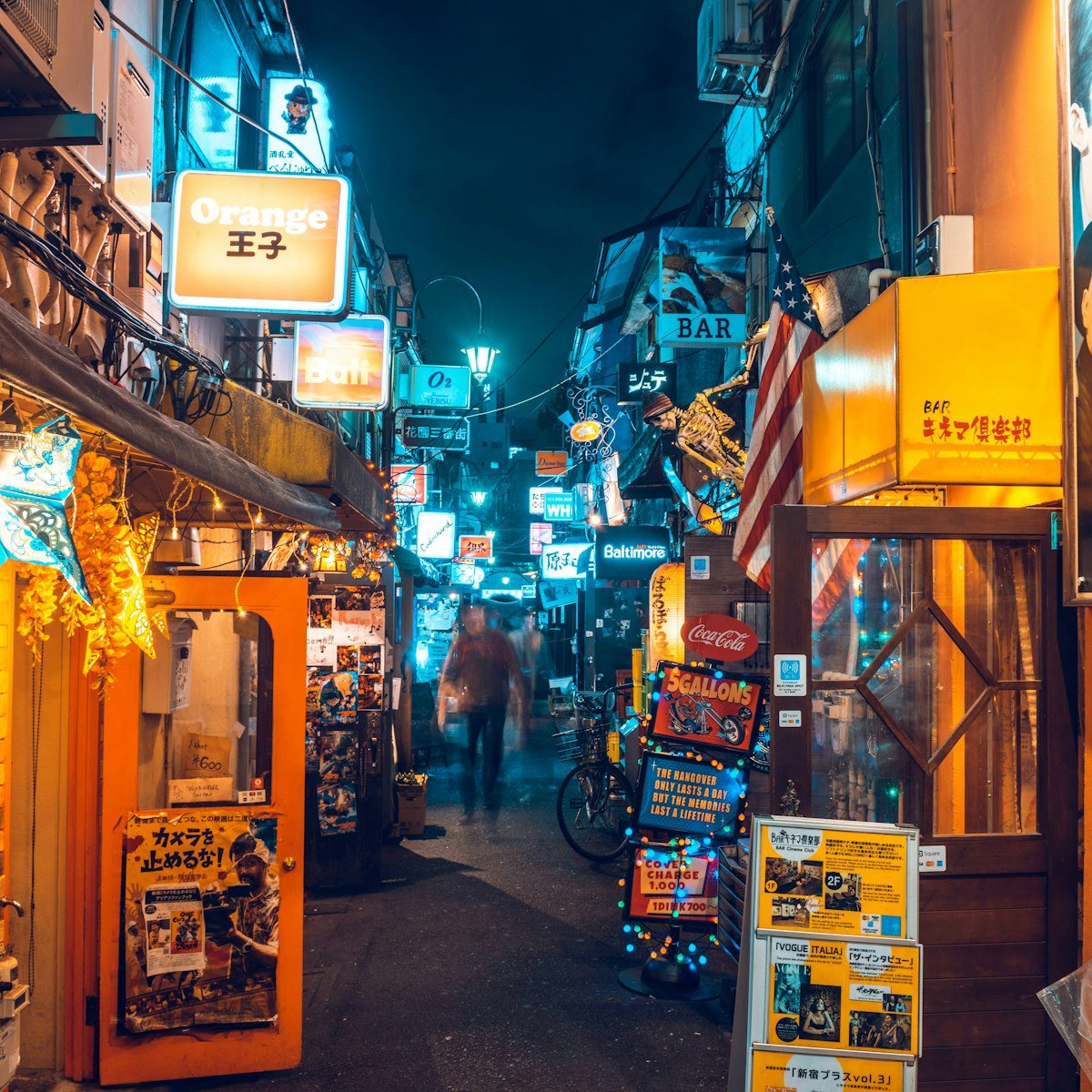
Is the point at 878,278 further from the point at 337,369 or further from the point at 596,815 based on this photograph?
the point at 337,369

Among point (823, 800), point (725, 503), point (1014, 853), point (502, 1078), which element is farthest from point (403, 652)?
point (1014, 853)

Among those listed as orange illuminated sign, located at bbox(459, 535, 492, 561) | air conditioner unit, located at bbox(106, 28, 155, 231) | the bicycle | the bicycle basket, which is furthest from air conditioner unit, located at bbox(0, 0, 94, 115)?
orange illuminated sign, located at bbox(459, 535, 492, 561)

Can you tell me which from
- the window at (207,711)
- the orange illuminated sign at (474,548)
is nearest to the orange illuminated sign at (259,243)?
the window at (207,711)

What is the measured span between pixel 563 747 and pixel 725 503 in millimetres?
4319

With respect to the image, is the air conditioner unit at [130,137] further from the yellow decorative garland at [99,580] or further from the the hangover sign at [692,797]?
the the hangover sign at [692,797]

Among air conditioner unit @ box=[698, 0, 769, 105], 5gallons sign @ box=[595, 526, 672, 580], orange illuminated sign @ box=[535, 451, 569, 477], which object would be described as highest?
air conditioner unit @ box=[698, 0, 769, 105]

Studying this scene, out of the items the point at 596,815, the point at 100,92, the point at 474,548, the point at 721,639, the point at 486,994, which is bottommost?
the point at 486,994

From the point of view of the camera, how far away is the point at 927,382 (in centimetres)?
414

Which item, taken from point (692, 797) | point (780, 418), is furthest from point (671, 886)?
point (780, 418)

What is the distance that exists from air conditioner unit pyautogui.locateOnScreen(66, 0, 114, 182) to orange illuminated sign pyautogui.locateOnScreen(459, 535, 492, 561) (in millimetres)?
25491

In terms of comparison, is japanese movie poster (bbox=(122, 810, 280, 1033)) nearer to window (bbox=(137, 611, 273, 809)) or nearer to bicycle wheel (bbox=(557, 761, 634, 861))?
window (bbox=(137, 611, 273, 809))

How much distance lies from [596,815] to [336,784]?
123 inches

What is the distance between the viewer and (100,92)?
17.8ft

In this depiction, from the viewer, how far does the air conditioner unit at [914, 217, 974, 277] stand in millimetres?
5316
